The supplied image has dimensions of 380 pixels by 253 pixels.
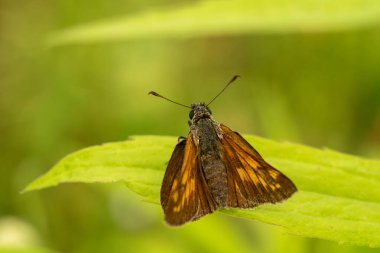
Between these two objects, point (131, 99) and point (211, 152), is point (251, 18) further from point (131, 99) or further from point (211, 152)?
point (131, 99)

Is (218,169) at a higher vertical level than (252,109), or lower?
lower

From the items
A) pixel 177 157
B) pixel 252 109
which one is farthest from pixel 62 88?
pixel 177 157

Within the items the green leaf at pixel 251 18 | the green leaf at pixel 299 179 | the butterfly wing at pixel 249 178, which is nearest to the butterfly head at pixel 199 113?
the butterfly wing at pixel 249 178

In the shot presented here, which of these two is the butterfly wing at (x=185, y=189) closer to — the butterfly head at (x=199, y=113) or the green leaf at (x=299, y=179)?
the green leaf at (x=299, y=179)

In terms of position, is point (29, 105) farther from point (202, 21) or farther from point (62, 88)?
point (202, 21)

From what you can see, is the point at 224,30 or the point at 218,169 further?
the point at 224,30

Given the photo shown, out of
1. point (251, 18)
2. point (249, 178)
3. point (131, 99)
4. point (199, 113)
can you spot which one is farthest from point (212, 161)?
point (131, 99)
